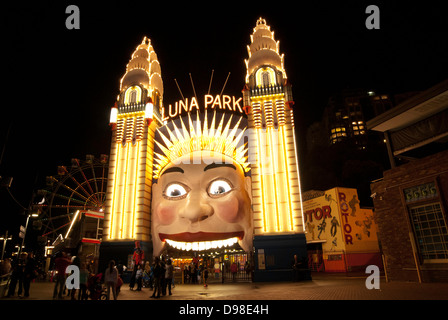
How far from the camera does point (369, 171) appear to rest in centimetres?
5362

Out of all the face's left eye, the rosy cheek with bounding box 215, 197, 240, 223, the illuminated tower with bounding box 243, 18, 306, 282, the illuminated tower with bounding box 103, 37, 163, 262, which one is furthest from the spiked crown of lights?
the rosy cheek with bounding box 215, 197, 240, 223

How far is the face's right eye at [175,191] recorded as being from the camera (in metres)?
19.2

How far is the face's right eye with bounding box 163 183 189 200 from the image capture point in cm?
1916

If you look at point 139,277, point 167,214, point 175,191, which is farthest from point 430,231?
point 139,277

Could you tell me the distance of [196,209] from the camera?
59.2ft

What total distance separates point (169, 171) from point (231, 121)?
5672 mm

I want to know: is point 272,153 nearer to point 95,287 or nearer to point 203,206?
point 203,206

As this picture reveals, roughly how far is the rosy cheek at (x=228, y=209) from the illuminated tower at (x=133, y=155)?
610 cm

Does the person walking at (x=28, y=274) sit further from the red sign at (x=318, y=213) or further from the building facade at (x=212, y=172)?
the red sign at (x=318, y=213)

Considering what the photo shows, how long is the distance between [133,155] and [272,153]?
10.4 m

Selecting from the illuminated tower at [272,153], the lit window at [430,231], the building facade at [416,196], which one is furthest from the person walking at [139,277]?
the lit window at [430,231]
